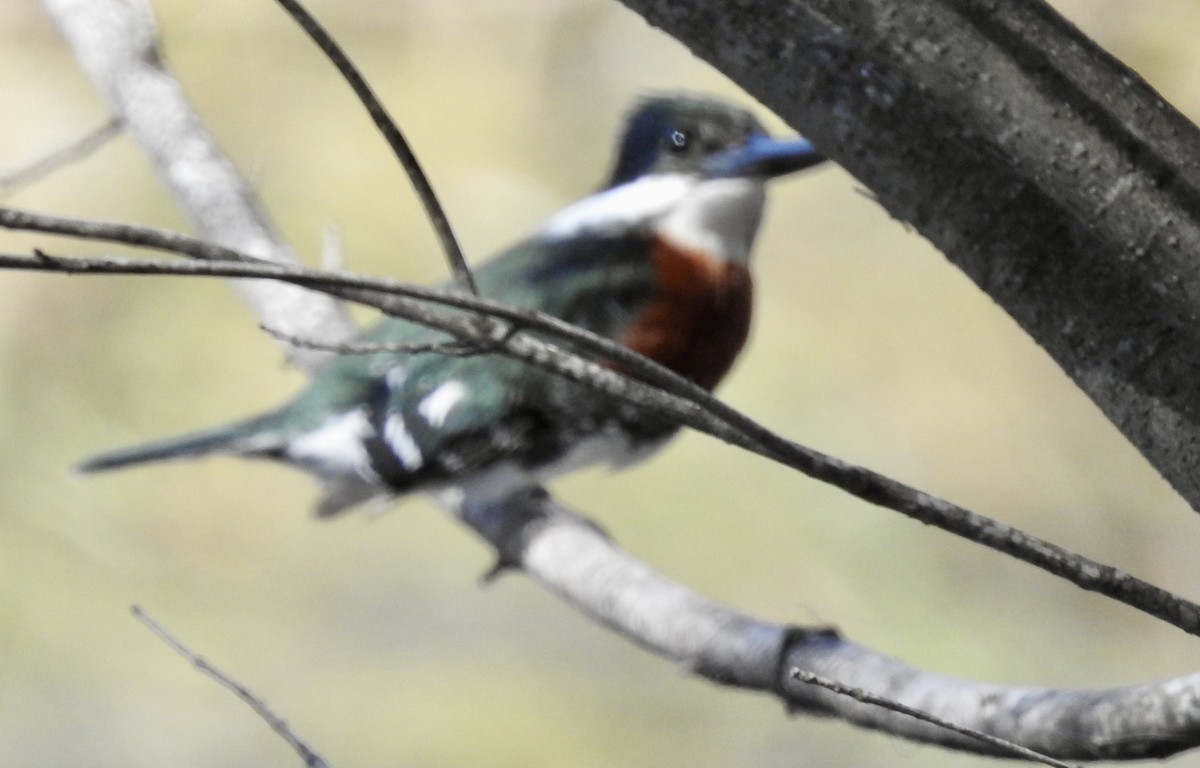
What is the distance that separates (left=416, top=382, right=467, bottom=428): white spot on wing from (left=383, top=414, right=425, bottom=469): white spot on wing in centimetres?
3

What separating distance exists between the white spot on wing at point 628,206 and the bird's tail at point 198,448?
16.6 inches

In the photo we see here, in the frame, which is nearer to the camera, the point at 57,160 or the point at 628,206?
the point at 57,160

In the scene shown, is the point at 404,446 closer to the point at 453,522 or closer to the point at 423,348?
the point at 453,522

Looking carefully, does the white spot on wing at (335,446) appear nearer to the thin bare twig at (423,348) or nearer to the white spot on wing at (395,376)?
the white spot on wing at (395,376)

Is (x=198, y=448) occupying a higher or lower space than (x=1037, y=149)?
lower

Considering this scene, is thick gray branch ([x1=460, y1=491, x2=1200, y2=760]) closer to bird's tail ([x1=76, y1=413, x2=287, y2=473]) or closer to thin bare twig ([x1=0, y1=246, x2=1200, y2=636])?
thin bare twig ([x1=0, y1=246, x2=1200, y2=636])

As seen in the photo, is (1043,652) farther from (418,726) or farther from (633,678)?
(418,726)

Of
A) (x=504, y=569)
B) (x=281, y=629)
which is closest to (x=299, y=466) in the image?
(x=504, y=569)

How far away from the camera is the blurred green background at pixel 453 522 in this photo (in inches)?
84.2

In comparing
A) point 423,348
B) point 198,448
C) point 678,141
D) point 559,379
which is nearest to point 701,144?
point 678,141

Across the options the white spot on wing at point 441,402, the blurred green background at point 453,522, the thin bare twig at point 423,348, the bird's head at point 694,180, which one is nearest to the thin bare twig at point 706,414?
the thin bare twig at point 423,348

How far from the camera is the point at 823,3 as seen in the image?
0.45 m

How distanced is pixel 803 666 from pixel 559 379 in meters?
0.72

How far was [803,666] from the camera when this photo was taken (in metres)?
0.88
